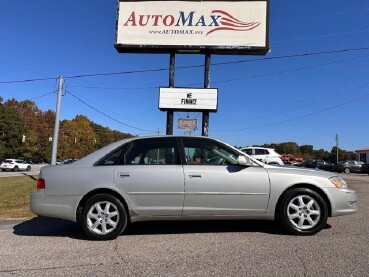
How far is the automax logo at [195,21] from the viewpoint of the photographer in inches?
587

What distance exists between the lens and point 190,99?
14656 mm

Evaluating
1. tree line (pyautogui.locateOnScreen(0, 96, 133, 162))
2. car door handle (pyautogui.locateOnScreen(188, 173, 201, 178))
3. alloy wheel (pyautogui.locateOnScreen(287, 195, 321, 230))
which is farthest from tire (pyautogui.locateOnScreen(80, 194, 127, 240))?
tree line (pyautogui.locateOnScreen(0, 96, 133, 162))

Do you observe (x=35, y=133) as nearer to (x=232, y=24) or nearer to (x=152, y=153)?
(x=232, y=24)

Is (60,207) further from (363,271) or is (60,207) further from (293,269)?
(363,271)

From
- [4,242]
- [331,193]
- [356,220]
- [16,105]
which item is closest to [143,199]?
[4,242]

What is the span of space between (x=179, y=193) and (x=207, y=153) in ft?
2.61

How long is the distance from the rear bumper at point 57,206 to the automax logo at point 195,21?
415 inches

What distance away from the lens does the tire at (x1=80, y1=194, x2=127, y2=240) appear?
5770mm

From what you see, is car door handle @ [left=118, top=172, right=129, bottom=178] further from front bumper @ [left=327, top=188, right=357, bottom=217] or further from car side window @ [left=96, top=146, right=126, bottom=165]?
front bumper @ [left=327, top=188, right=357, bottom=217]

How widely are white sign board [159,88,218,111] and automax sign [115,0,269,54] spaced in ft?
5.56

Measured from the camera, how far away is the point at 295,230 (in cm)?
588

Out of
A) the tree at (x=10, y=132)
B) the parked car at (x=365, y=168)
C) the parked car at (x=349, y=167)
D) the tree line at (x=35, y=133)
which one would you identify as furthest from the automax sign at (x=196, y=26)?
the tree at (x=10, y=132)

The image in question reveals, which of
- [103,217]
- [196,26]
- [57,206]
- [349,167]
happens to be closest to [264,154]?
[196,26]

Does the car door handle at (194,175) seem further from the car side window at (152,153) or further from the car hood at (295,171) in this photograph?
the car hood at (295,171)
